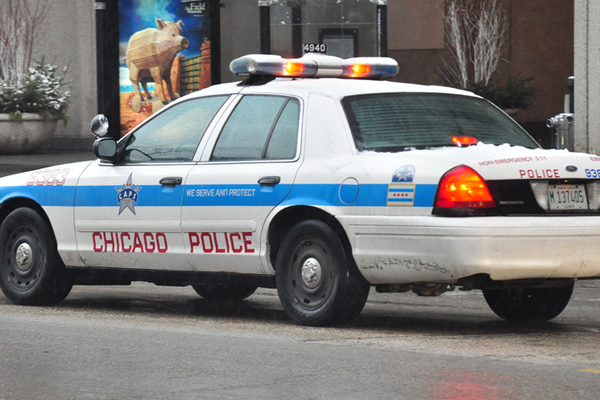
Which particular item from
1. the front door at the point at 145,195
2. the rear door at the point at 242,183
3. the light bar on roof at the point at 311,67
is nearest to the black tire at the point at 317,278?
the rear door at the point at 242,183

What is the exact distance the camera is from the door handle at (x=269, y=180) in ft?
23.7

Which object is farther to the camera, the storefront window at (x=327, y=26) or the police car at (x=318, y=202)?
the storefront window at (x=327, y=26)

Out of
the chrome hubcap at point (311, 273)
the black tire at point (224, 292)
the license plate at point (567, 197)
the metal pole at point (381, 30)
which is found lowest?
the black tire at point (224, 292)

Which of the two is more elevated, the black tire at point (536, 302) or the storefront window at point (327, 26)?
the storefront window at point (327, 26)

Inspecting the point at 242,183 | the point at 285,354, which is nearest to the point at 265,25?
the point at 242,183

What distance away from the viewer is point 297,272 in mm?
7160

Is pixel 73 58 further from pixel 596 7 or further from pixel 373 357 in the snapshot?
pixel 373 357

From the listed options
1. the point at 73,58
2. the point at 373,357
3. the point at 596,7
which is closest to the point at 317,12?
the point at 73,58

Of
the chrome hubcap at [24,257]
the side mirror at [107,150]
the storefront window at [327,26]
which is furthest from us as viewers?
the storefront window at [327,26]

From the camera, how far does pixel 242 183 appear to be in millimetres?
7383

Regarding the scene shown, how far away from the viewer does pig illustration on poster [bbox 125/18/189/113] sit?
2114 cm

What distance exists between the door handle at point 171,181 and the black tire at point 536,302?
2119 millimetres

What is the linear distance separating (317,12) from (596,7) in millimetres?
7916

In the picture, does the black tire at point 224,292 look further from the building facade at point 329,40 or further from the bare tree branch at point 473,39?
the bare tree branch at point 473,39
